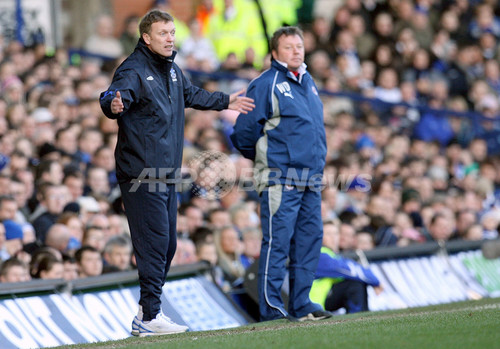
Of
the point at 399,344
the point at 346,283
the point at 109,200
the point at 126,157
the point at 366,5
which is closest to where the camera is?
the point at 399,344

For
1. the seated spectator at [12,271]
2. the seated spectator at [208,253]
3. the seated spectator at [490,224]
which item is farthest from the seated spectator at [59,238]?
the seated spectator at [490,224]

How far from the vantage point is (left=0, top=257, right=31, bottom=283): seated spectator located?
8.24 metres

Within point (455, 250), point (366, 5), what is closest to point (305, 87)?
point (455, 250)

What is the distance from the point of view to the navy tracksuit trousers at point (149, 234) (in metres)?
6.88

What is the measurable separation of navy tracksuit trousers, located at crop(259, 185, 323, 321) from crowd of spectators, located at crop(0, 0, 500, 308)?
1.99 meters

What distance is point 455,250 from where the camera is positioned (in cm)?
1228

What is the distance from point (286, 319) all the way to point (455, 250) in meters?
5.11

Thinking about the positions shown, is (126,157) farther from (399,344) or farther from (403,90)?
(403,90)

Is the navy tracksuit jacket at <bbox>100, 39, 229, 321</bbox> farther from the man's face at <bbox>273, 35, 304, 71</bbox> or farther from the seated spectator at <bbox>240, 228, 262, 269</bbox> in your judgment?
the seated spectator at <bbox>240, 228, 262, 269</bbox>

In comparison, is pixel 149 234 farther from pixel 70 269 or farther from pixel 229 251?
pixel 229 251

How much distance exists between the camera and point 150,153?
22.4 ft

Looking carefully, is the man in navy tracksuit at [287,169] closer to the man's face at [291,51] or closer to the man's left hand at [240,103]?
the man's face at [291,51]

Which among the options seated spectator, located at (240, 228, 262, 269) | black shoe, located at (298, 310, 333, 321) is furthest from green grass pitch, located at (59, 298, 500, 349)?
seated spectator, located at (240, 228, 262, 269)

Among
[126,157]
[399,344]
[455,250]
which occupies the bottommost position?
[455,250]
